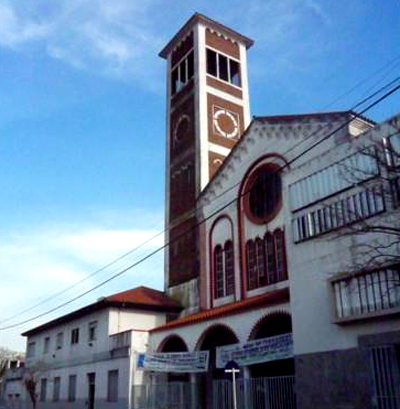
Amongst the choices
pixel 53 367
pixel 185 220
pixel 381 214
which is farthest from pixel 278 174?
pixel 53 367

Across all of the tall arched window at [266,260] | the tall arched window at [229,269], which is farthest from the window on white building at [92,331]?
the tall arched window at [266,260]

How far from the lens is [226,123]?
33.7 meters

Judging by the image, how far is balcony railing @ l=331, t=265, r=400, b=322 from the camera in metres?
12.6

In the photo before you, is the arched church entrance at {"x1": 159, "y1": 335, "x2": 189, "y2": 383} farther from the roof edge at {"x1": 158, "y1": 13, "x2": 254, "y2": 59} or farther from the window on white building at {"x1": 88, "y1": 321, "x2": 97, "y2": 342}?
the roof edge at {"x1": 158, "y1": 13, "x2": 254, "y2": 59}

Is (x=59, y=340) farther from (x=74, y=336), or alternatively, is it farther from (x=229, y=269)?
(x=229, y=269)

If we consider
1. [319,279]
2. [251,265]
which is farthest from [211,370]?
[319,279]

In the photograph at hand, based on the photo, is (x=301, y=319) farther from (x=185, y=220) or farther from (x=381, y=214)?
(x=185, y=220)

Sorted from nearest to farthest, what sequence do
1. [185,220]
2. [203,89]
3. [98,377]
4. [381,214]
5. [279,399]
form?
[381,214]
[279,399]
[98,377]
[185,220]
[203,89]

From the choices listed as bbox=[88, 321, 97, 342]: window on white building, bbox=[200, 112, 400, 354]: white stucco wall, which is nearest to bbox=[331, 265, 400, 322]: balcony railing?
bbox=[200, 112, 400, 354]: white stucco wall

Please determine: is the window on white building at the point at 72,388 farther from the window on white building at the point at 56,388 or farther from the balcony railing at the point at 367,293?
the balcony railing at the point at 367,293

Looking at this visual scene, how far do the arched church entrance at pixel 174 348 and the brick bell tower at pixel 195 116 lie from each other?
4030 mm

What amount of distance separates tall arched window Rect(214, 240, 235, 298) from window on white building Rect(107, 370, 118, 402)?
650cm

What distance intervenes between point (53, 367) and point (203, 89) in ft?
67.5

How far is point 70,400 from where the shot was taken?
30.8 meters
